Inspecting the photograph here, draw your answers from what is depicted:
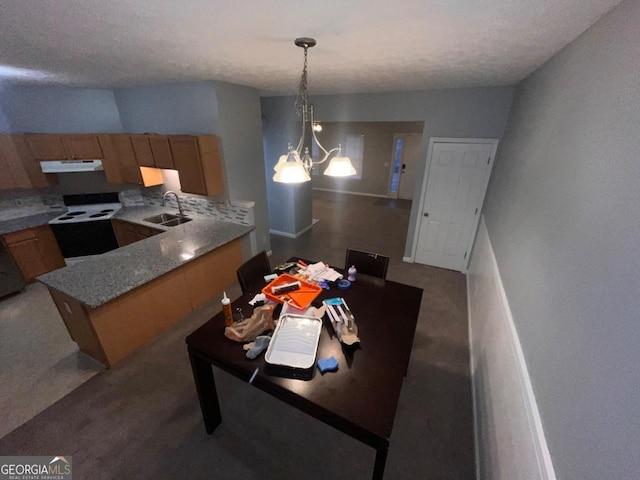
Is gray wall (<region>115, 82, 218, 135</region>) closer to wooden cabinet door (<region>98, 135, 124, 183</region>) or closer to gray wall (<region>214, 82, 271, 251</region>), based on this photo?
gray wall (<region>214, 82, 271, 251</region>)

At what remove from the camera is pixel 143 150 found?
10.9ft

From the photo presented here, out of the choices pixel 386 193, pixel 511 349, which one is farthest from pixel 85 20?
pixel 386 193

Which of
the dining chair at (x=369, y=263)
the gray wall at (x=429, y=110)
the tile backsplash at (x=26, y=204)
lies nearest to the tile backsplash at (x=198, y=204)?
the tile backsplash at (x=26, y=204)

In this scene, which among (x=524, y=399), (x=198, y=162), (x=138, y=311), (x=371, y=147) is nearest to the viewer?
(x=524, y=399)

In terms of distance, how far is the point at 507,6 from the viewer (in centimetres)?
113

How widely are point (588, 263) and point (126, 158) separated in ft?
15.2

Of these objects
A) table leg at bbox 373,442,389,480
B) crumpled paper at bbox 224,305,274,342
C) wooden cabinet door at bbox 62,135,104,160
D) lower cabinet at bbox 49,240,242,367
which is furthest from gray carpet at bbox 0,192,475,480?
wooden cabinet door at bbox 62,135,104,160

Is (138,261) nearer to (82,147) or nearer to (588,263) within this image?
(82,147)

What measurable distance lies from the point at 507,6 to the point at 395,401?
193 centimetres

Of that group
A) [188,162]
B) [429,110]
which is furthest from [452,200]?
[188,162]

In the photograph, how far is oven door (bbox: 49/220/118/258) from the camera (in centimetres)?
348

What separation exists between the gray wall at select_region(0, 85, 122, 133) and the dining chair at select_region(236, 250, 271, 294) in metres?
3.56

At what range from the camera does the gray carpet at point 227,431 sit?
1.67 meters

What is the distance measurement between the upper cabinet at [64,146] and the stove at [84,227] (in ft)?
2.32
